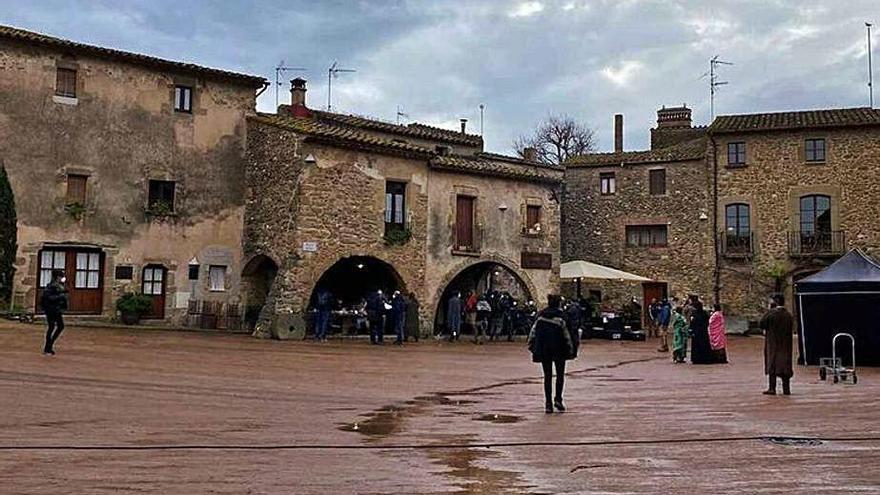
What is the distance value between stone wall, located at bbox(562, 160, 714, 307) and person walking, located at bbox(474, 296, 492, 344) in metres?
10.8

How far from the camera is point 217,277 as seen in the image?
2812 cm

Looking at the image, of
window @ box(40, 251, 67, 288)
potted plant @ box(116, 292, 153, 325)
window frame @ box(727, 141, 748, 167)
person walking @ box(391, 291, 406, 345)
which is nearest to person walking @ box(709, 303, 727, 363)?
person walking @ box(391, 291, 406, 345)

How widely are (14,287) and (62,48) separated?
667 centimetres

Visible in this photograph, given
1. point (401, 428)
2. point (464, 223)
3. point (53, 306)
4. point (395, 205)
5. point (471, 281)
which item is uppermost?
point (395, 205)

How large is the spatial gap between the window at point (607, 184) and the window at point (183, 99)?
1883 centimetres

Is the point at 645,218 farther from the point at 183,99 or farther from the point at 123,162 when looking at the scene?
the point at 123,162

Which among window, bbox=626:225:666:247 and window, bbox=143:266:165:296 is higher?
window, bbox=626:225:666:247

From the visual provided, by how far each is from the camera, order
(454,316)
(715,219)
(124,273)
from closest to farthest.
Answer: (124,273) < (454,316) < (715,219)

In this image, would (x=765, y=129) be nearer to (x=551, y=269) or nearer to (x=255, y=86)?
(x=551, y=269)

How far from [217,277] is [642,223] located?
18.7 meters

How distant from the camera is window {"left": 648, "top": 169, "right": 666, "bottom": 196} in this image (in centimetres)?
3831

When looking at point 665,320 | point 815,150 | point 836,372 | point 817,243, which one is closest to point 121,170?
point 665,320

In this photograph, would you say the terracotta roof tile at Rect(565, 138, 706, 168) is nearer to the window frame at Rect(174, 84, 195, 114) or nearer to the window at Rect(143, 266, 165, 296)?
the window frame at Rect(174, 84, 195, 114)

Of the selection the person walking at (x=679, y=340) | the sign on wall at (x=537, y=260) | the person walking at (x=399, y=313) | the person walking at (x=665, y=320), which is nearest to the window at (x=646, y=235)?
the sign on wall at (x=537, y=260)
